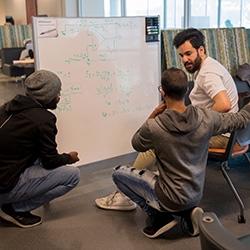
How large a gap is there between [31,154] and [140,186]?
0.67m

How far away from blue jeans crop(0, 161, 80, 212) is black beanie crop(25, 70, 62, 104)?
0.43 m

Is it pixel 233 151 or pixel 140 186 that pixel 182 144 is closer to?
pixel 140 186

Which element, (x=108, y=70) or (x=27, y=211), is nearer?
(x=27, y=211)

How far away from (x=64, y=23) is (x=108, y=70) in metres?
0.53

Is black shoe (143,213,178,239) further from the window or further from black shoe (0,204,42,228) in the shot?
the window

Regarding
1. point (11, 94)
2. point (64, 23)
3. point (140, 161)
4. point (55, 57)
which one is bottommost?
point (11, 94)

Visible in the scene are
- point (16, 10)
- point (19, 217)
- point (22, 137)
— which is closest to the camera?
point (22, 137)

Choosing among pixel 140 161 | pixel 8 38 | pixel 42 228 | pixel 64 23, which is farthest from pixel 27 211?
pixel 8 38

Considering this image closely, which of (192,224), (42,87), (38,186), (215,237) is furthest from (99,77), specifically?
(215,237)

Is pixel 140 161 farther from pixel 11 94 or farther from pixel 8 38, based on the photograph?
pixel 8 38

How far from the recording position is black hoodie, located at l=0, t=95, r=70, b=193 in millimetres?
2117

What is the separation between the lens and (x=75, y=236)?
2254 millimetres

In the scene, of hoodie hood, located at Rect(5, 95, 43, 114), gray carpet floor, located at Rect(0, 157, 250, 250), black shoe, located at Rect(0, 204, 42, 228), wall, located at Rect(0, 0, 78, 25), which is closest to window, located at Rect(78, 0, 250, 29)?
wall, located at Rect(0, 0, 78, 25)

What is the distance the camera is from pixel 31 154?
220 centimetres
